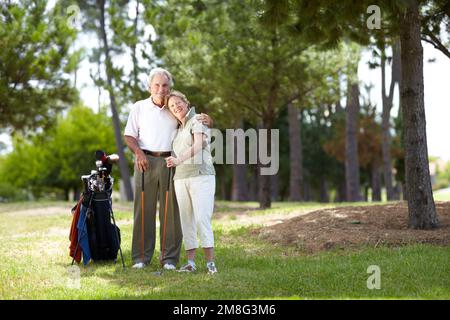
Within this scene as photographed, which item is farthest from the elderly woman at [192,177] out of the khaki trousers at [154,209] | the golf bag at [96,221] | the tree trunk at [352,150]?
the tree trunk at [352,150]

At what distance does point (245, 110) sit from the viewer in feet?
54.3

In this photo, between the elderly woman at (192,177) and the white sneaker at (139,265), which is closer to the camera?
the elderly woman at (192,177)

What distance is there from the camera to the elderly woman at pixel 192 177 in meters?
5.91

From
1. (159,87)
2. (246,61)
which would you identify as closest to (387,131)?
(246,61)

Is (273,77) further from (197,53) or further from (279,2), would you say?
(279,2)

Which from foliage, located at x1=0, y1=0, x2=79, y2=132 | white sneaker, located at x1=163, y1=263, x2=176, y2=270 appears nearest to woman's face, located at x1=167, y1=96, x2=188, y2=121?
white sneaker, located at x1=163, y1=263, x2=176, y2=270

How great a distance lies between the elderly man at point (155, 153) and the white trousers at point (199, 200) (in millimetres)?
305

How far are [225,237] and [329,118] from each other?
25.2 meters

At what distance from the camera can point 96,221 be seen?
265 inches

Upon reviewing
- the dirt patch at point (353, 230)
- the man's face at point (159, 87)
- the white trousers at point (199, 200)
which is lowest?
the dirt patch at point (353, 230)

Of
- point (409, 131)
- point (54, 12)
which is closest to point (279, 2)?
point (409, 131)

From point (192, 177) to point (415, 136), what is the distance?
3.74 m

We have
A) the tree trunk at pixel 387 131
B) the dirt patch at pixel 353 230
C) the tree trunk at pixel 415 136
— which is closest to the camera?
the dirt patch at pixel 353 230

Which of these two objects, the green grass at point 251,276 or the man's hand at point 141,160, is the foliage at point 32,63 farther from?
the man's hand at point 141,160
